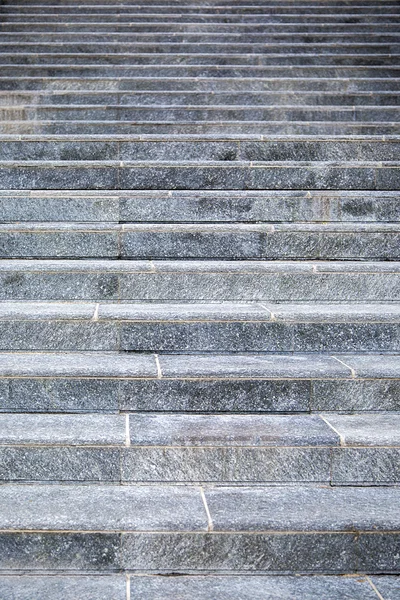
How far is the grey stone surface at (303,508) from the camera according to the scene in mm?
2596

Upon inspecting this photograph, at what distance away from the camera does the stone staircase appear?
2.59 m

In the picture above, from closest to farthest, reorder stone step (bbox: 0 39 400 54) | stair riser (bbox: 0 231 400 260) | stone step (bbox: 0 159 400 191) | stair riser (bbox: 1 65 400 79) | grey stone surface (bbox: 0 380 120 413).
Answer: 1. grey stone surface (bbox: 0 380 120 413)
2. stair riser (bbox: 0 231 400 260)
3. stone step (bbox: 0 159 400 191)
4. stair riser (bbox: 1 65 400 79)
5. stone step (bbox: 0 39 400 54)

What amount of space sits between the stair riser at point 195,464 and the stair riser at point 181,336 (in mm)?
799

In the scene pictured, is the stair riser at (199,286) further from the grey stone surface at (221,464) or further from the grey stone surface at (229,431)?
the grey stone surface at (221,464)

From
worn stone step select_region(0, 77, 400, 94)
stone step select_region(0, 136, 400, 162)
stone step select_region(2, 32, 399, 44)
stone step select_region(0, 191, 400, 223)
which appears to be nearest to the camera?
stone step select_region(0, 191, 400, 223)

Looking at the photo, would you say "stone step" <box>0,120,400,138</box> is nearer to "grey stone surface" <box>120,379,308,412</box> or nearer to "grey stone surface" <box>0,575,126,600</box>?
"grey stone surface" <box>120,379,308,412</box>

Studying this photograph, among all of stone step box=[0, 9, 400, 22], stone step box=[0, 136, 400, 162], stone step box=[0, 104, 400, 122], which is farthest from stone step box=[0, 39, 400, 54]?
stone step box=[0, 136, 400, 162]

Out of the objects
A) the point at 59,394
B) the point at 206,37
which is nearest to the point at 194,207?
the point at 59,394

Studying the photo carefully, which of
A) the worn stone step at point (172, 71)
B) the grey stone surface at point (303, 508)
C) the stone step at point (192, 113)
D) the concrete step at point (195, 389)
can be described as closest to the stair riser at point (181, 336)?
the concrete step at point (195, 389)

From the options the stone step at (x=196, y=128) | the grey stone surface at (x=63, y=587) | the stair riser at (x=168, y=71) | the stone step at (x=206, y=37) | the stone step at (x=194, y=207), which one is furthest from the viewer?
the stone step at (x=206, y=37)

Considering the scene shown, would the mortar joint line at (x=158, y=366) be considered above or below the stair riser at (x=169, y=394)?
above

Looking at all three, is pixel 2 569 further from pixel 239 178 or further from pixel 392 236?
pixel 239 178

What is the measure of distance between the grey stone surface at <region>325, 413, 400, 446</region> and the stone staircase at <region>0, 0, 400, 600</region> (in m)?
0.01

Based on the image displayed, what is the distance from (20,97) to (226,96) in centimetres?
184
